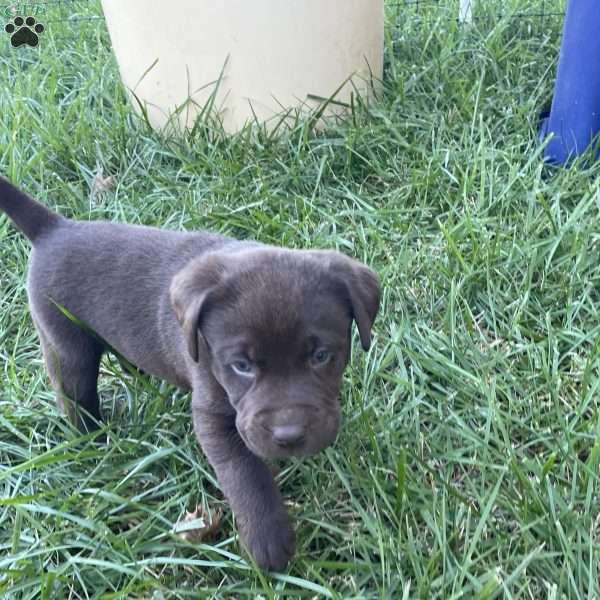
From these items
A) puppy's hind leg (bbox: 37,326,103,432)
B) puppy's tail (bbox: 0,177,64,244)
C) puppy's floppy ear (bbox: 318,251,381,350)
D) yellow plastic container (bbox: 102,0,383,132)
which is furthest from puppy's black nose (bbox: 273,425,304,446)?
yellow plastic container (bbox: 102,0,383,132)

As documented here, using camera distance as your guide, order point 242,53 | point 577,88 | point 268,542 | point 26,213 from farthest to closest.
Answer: point 242,53 < point 577,88 < point 26,213 < point 268,542

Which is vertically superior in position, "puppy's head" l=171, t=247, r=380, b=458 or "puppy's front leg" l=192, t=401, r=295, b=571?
"puppy's head" l=171, t=247, r=380, b=458

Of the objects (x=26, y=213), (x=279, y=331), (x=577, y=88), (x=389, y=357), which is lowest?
(x=389, y=357)

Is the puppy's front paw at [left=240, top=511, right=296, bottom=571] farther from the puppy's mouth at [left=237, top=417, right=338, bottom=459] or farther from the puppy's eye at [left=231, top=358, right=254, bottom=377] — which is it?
the puppy's eye at [left=231, top=358, right=254, bottom=377]

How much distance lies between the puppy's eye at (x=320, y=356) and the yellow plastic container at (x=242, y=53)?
108 inches

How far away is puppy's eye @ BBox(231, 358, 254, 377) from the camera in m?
2.35

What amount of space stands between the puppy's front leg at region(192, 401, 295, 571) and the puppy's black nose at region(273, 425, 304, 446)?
0.37 metres

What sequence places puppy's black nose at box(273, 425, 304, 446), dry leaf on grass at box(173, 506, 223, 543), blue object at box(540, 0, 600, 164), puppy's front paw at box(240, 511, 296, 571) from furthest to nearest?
blue object at box(540, 0, 600, 164) < dry leaf on grass at box(173, 506, 223, 543) < puppy's front paw at box(240, 511, 296, 571) < puppy's black nose at box(273, 425, 304, 446)

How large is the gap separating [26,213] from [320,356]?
136 cm

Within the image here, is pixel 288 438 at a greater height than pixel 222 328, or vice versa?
pixel 222 328

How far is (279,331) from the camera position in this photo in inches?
89.2

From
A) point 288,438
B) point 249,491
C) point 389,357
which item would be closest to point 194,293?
point 288,438

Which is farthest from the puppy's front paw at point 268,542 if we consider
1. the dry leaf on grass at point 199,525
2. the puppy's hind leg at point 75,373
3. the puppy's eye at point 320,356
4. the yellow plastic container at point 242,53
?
the yellow plastic container at point 242,53

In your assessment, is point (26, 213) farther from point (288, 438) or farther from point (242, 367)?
point (288, 438)
